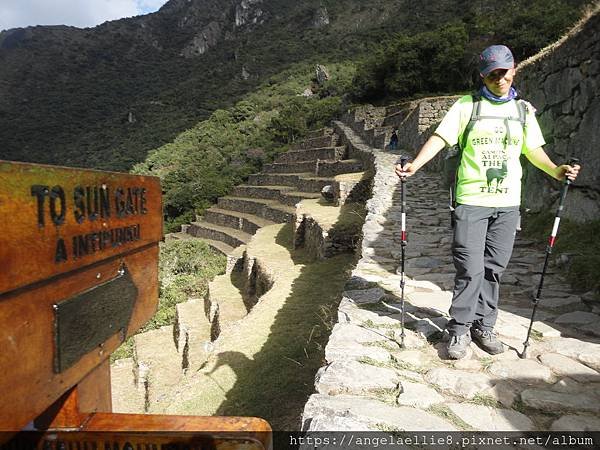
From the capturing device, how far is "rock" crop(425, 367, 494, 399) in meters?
1.95

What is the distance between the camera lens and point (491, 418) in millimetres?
1751

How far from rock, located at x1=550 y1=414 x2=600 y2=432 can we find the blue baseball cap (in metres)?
1.75

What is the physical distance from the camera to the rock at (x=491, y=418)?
1690 millimetres

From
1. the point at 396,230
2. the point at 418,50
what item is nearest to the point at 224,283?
the point at 396,230

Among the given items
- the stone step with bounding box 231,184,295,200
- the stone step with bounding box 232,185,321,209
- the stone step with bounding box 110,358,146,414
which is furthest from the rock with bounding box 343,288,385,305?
the stone step with bounding box 231,184,295,200

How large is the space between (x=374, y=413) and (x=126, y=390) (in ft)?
22.7

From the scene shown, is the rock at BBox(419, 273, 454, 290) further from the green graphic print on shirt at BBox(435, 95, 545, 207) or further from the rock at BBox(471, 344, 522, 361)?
the green graphic print on shirt at BBox(435, 95, 545, 207)

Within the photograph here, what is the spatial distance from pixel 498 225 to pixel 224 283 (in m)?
9.42

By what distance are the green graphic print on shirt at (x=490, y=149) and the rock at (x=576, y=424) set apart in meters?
1.12

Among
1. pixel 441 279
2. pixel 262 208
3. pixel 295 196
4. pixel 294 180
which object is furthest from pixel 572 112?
pixel 294 180

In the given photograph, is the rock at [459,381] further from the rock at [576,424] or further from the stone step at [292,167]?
the stone step at [292,167]

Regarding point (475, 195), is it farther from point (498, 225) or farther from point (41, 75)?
point (41, 75)

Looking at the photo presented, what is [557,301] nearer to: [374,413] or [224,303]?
[374,413]

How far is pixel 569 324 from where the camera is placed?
2596 millimetres
